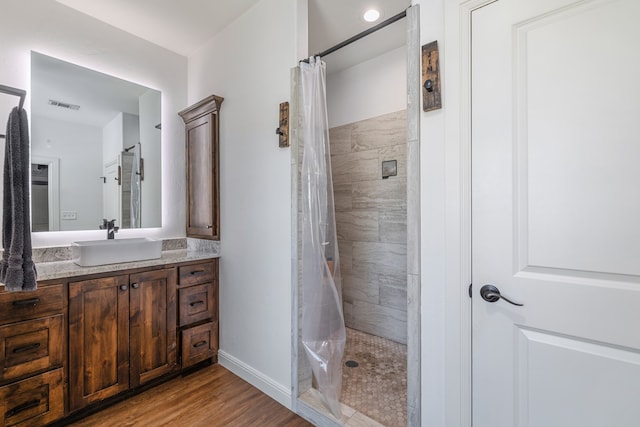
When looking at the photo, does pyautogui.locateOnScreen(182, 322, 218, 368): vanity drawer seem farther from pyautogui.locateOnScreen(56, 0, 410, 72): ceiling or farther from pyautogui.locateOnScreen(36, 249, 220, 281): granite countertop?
pyautogui.locateOnScreen(56, 0, 410, 72): ceiling

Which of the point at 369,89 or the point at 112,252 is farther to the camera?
the point at 369,89

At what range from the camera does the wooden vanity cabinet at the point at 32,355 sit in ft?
4.86

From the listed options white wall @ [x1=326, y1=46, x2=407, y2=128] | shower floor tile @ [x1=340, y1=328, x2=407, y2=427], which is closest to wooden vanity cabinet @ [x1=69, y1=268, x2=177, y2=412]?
shower floor tile @ [x1=340, y1=328, x2=407, y2=427]

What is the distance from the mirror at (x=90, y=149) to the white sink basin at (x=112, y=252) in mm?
308

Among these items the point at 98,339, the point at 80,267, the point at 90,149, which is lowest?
the point at 98,339

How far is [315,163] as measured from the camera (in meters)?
1.75

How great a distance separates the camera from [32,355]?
5.10 ft

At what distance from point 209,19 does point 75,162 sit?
155 centimetres

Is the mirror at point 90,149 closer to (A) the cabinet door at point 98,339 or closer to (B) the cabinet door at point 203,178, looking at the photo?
(B) the cabinet door at point 203,178

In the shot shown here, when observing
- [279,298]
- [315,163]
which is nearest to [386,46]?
[315,163]

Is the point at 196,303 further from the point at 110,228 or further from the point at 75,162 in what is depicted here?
the point at 75,162

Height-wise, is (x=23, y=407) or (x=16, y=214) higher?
(x=16, y=214)

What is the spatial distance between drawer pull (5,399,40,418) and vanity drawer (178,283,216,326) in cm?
81

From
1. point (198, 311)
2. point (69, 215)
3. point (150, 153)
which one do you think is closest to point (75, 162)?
point (69, 215)
